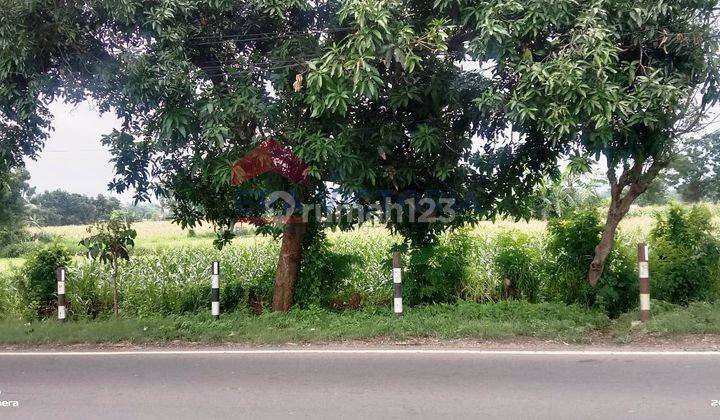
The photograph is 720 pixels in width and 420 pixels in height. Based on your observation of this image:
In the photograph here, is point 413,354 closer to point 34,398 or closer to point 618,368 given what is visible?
point 618,368

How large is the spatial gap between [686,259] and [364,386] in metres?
6.01

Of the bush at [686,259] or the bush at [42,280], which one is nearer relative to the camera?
the bush at [686,259]

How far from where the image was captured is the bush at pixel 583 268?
8.42m

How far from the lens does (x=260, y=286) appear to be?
960cm

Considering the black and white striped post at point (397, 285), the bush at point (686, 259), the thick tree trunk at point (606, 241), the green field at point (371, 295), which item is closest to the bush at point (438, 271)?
the green field at point (371, 295)

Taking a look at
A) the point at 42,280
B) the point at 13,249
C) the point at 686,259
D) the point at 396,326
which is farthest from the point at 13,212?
the point at 686,259

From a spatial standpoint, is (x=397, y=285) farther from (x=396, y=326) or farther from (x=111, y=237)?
(x=111, y=237)

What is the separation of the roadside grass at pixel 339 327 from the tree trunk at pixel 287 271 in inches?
21.1

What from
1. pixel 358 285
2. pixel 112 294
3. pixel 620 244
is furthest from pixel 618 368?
pixel 112 294

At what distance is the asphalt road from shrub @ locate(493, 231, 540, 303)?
3.24m

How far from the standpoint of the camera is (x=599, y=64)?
5.57 meters

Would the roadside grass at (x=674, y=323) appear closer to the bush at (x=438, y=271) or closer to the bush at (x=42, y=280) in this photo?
the bush at (x=438, y=271)

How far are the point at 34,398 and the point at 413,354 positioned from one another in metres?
3.58

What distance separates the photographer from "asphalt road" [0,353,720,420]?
14.6 ft
